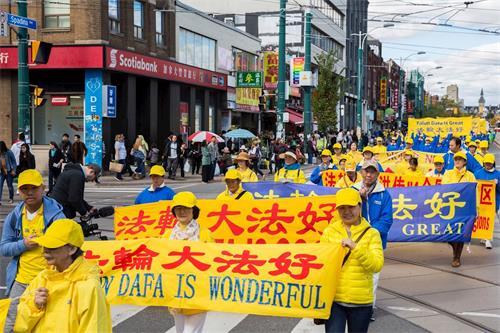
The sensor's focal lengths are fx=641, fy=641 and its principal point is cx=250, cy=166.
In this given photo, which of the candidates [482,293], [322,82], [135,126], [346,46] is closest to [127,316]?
[482,293]

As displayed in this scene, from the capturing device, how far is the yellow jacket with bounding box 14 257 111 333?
11.2ft

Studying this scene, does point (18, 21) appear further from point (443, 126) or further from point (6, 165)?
point (443, 126)

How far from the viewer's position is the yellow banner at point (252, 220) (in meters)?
8.48

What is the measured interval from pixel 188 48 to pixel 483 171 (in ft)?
82.7

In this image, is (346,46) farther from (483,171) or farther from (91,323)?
(91,323)

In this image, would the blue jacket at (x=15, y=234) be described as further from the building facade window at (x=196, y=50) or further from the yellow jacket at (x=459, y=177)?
the building facade window at (x=196, y=50)

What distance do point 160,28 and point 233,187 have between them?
25.0 meters

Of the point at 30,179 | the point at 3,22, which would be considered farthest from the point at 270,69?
the point at 30,179

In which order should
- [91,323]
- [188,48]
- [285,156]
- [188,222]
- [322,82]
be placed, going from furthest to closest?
[322,82], [188,48], [285,156], [188,222], [91,323]

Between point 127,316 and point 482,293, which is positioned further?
point 482,293

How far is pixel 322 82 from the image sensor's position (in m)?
43.9

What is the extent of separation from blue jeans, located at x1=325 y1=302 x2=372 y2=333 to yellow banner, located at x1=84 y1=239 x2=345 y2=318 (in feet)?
0.24

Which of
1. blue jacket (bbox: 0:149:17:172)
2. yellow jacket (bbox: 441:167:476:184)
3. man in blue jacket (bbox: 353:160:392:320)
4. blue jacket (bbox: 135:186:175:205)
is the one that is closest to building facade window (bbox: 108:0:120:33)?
blue jacket (bbox: 0:149:17:172)

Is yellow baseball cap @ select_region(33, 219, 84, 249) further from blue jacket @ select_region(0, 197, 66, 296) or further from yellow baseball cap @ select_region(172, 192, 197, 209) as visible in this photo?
yellow baseball cap @ select_region(172, 192, 197, 209)
